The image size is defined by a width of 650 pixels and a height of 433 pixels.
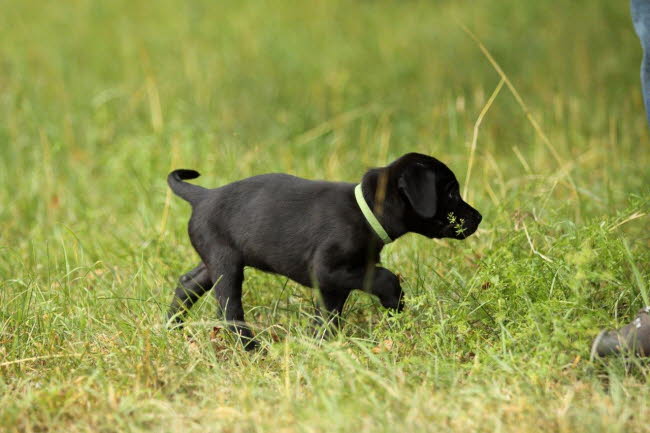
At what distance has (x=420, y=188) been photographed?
347 cm

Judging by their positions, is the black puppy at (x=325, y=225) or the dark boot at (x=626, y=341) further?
the black puppy at (x=325, y=225)

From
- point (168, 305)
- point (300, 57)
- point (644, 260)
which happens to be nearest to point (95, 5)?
point (300, 57)

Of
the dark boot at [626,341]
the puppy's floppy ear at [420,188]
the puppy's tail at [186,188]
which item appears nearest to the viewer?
the dark boot at [626,341]

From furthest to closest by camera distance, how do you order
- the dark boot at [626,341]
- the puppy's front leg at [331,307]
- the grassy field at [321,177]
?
the puppy's front leg at [331,307], the dark boot at [626,341], the grassy field at [321,177]

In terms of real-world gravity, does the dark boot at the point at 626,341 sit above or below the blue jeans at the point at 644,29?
below

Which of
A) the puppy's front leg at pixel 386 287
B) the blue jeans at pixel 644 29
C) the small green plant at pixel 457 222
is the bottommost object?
the puppy's front leg at pixel 386 287

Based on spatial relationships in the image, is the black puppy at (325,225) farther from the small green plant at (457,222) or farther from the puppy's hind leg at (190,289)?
the puppy's hind leg at (190,289)

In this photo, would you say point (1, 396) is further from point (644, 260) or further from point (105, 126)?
point (105, 126)

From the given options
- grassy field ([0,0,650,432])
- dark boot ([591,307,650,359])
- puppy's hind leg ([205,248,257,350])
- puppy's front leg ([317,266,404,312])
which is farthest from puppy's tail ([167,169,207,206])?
dark boot ([591,307,650,359])

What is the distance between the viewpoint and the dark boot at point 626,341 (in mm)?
3146

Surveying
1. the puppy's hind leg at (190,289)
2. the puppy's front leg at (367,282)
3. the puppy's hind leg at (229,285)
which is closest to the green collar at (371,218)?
the puppy's front leg at (367,282)

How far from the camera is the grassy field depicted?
119 inches

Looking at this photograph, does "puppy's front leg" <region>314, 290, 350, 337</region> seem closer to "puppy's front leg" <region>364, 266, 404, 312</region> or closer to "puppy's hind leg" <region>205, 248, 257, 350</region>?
"puppy's front leg" <region>364, 266, 404, 312</region>

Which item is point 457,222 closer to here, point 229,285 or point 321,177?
point 229,285
